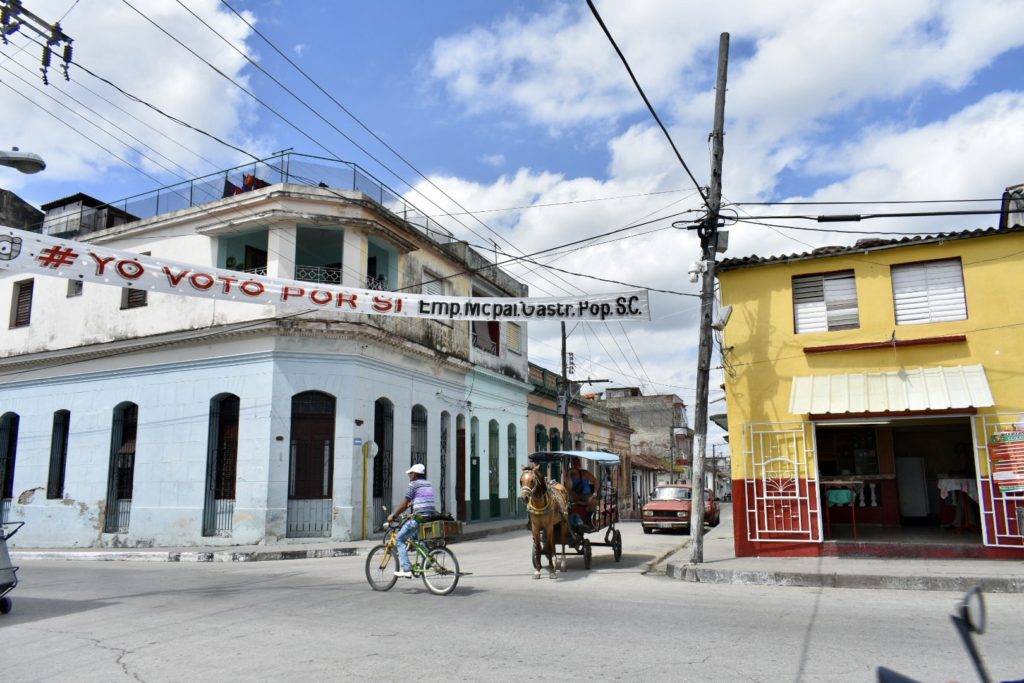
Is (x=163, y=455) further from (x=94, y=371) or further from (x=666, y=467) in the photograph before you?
(x=666, y=467)

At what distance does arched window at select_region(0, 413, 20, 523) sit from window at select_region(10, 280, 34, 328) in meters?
3.10

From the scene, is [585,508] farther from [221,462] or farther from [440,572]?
[221,462]

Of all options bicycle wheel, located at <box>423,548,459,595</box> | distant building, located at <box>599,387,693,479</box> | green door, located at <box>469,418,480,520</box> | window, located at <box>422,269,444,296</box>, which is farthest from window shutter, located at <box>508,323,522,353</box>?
distant building, located at <box>599,387,693,479</box>

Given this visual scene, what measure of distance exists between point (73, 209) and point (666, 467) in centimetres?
4401

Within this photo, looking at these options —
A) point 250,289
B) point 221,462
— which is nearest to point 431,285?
point 221,462

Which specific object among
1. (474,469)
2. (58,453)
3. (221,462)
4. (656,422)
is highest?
(656,422)

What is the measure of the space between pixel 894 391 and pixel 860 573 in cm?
349

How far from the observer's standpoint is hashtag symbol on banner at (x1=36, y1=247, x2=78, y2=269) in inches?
426

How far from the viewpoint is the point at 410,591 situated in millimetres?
10492

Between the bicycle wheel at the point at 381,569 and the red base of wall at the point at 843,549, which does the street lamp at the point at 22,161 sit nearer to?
the bicycle wheel at the point at 381,569

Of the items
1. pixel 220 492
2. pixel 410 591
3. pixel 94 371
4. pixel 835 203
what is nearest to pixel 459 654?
pixel 410 591

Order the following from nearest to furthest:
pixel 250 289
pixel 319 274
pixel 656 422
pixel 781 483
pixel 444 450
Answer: pixel 250 289, pixel 781 483, pixel 319 274, pixel 444 450, pixel 656 422

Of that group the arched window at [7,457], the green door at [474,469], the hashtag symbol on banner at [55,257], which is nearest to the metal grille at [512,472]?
the green door at [474,469]

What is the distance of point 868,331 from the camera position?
13648 mm
